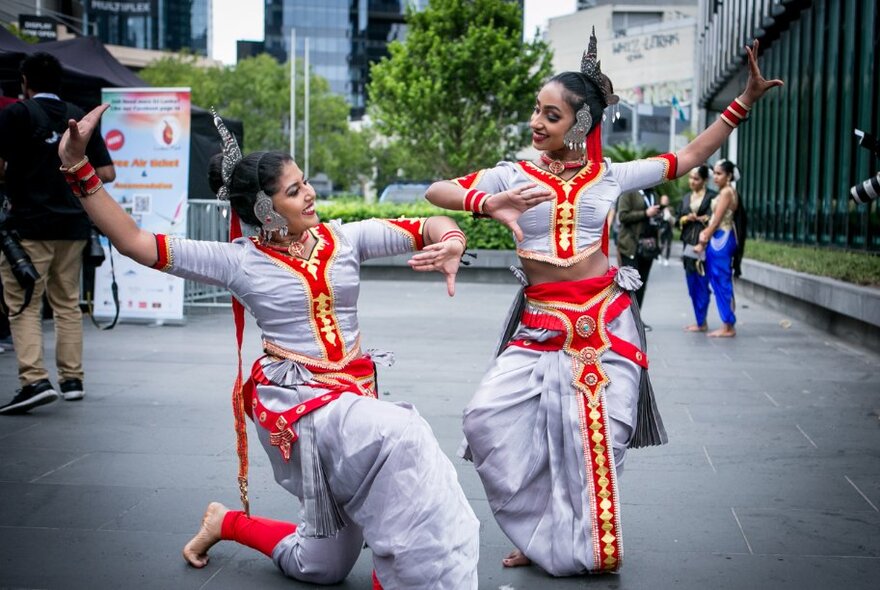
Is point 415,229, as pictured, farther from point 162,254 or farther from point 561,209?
point 162,254

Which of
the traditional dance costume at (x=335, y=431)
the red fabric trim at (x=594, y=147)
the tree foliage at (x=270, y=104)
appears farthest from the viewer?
the tree foliage at (x=270, y=104)

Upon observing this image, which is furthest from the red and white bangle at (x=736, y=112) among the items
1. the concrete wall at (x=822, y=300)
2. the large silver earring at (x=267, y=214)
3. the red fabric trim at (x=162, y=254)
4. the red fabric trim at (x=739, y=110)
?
the concrete wall at (x=822, y=300)

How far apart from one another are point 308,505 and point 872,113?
454 inches

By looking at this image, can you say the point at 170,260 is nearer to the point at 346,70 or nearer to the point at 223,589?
the point at 223,589

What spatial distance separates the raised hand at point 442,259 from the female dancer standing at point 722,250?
326 inches

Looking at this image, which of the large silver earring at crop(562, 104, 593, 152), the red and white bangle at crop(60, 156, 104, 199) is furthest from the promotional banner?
the red and white bangle at crop(60, 156, 104, 199)

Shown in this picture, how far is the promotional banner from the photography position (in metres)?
11.7

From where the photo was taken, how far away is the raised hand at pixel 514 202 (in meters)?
3.62

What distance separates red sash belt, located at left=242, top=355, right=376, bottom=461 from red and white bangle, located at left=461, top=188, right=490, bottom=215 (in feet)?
2.09

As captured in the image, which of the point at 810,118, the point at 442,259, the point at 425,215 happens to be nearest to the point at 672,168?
the point at 442,259

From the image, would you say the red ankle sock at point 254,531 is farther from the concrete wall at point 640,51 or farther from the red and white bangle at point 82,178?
the concrete wall at point 640,51

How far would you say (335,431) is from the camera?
3.46 meters

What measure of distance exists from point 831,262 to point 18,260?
8882 millimetres

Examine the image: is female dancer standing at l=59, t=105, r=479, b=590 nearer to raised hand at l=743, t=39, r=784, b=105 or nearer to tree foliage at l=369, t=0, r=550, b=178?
raised hand at l=743, t=39, r=784, b=105
